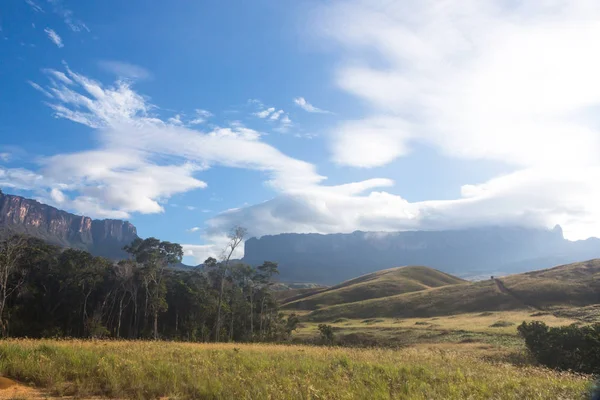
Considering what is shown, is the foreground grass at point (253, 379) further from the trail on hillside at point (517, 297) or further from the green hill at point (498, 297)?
the green hill at point (498, 297)

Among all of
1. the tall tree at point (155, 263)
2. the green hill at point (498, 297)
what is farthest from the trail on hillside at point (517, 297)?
the tall tree at point (155, 263)

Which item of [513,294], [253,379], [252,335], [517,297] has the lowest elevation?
[252,335]

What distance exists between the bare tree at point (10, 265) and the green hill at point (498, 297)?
213 feet

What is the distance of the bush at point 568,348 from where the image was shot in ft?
65.2

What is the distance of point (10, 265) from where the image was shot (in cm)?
4066

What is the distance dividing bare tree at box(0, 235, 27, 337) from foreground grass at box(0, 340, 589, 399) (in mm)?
32542

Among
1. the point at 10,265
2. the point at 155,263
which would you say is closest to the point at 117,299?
the point at 155,263

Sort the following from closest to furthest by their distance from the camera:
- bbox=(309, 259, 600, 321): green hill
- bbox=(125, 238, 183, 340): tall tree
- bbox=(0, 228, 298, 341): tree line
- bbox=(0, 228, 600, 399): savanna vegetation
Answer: bbox=(0, 228, 600, 399): savanna vegetation, bbox=(0, 228, 298, 341): tree line, bbox=(125, 238, 183, 340): tall tree, bbox=(309, 259, 600, 321): green hill

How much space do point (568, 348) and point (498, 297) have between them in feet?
225

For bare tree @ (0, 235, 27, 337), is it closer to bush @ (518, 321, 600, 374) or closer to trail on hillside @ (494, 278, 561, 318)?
bush @ (518, 321, 600, 374)

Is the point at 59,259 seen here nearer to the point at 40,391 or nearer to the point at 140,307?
the point at 140,307

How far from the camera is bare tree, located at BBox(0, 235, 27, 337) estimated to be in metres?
38.6

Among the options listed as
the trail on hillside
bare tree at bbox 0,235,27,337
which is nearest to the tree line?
bare tree at bbox 0,235,27,337

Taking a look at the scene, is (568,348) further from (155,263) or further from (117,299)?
(117,299)
